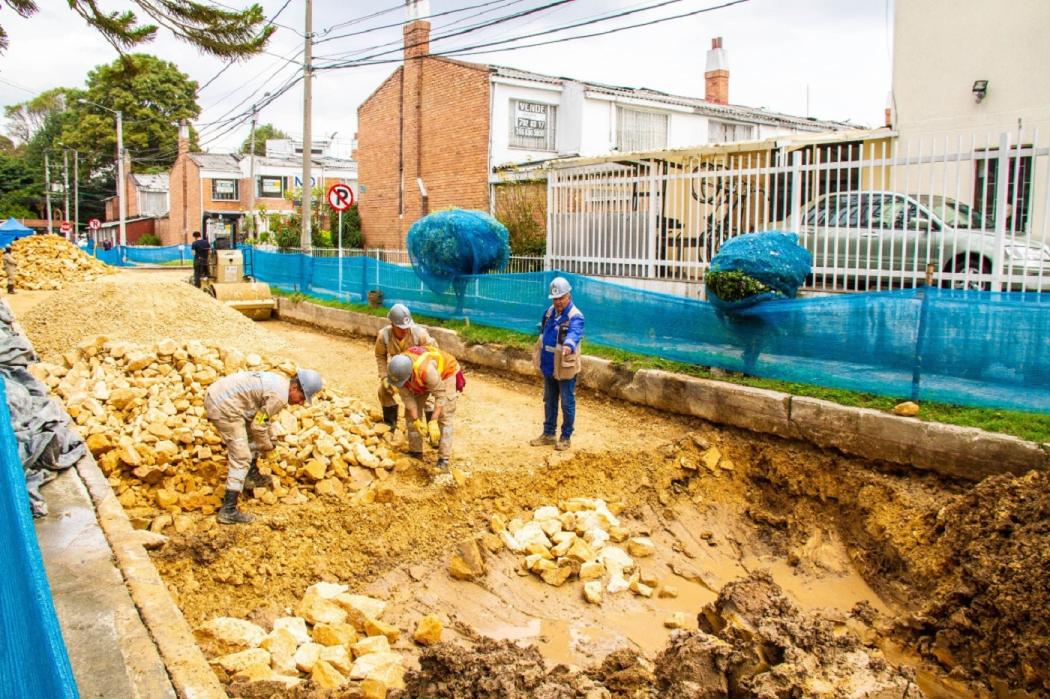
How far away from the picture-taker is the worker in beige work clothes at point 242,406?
20.7 feet

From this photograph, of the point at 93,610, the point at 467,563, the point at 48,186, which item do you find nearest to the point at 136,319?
the point at 467,563

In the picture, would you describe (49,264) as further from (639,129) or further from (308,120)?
(639,129)

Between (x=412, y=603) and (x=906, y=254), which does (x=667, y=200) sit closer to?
(x=906, y=254)

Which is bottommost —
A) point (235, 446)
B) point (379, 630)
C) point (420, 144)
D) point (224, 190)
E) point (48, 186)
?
point (379, 630)

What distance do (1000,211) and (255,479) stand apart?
7.67 meters

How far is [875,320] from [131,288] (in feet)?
38.2

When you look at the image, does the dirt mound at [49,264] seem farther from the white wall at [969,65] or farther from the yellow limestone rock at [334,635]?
the yellow limestone rock at [334,635]

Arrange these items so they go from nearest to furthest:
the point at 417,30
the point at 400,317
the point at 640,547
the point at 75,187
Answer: the point at 640,547 < the point at 400,317 < the point at 417,30 < the point at 75,187

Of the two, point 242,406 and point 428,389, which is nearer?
point 242,406

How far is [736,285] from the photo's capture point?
850 cm

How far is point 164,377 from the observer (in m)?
8.47

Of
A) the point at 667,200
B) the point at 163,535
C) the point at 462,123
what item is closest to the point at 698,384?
the point at 667,200

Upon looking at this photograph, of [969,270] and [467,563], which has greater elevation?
[969,270]

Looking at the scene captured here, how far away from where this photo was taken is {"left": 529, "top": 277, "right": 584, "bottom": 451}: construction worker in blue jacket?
316 inches
